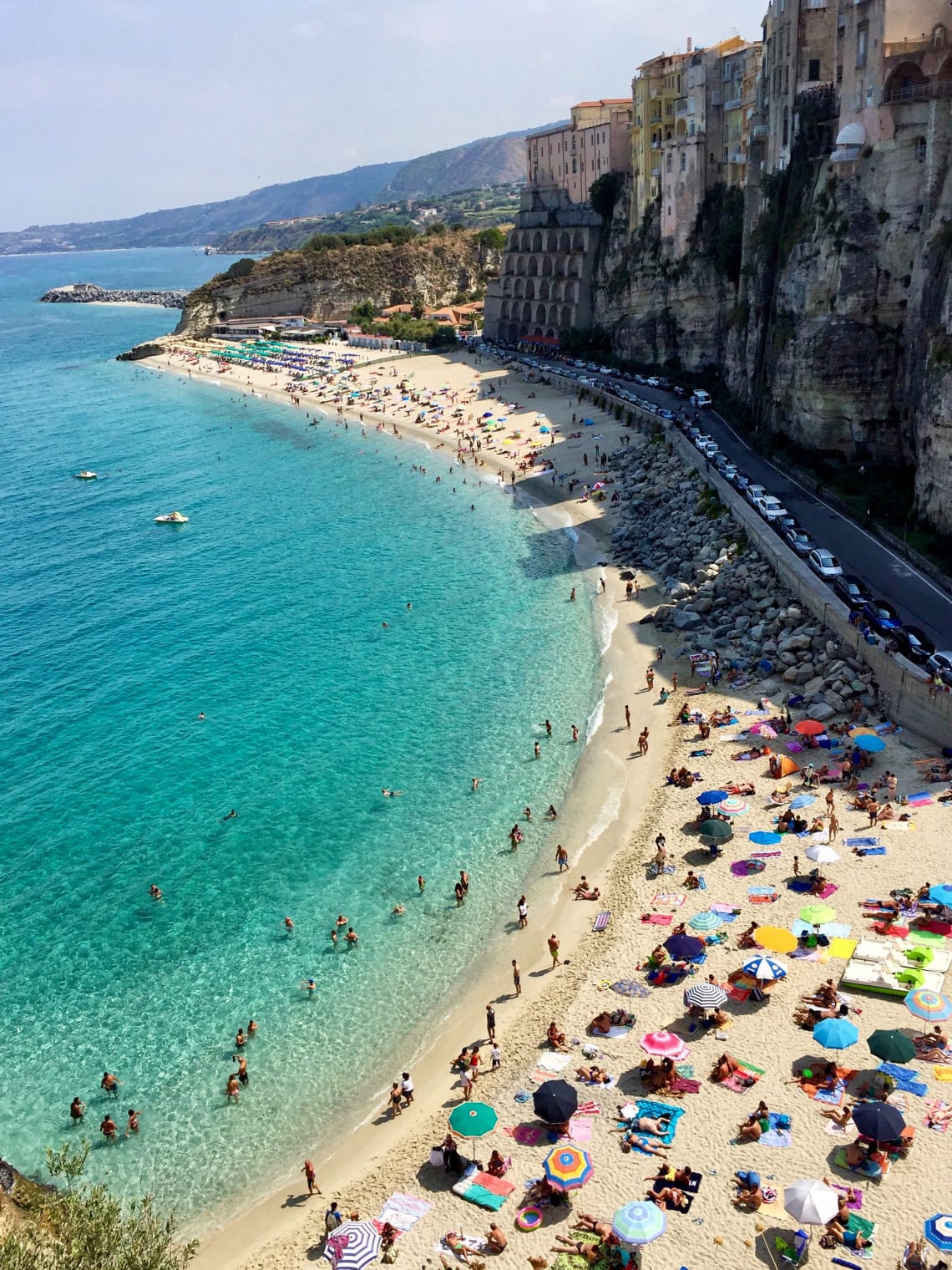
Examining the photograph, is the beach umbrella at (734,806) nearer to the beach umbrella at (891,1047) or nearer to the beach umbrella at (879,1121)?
the beach umbrella at (891,1047)

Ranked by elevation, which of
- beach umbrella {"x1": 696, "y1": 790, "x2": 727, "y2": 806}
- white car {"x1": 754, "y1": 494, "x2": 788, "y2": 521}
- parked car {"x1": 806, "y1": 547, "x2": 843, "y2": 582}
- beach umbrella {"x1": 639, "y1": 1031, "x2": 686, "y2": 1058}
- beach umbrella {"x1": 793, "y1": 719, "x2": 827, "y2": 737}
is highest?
white car {"x1": 754, "y1": 494, "x2": 788, "y2": 521}

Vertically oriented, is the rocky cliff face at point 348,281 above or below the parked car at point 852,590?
above

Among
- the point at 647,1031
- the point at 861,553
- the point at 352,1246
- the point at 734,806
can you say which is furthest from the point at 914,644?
the point at 352,1246

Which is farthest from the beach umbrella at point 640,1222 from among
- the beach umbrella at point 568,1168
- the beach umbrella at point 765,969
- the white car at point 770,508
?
the white car at point 770,508

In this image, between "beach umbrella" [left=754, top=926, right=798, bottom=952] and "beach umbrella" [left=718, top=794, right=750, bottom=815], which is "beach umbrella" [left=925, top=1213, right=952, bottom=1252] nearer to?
"beach umbrella" [left=754, top=926, right=798, bottom=952]

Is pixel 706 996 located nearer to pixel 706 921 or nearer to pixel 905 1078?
pixel 706 921

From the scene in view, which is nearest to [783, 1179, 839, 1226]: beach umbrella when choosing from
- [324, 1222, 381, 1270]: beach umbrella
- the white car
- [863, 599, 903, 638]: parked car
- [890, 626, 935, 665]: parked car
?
[324, 1222, 381, 1270]: beach umbrella
